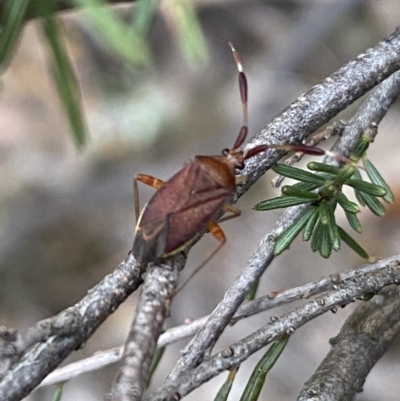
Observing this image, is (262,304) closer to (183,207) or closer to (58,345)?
(183,207)

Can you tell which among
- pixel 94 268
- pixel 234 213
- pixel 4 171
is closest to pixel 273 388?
pixel 94 268

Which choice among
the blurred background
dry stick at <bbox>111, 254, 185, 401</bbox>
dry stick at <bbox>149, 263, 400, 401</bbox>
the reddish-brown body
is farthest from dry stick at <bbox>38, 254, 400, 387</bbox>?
the blurred background

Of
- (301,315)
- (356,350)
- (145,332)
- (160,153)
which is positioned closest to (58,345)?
(145,332)

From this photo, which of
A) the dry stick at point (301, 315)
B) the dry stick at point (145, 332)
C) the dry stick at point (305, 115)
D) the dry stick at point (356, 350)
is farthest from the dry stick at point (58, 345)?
the dry stick at point (356, 350)

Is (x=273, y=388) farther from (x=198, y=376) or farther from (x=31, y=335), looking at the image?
(x=31, y=335)

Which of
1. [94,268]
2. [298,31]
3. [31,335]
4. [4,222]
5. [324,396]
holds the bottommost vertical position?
[324,396]

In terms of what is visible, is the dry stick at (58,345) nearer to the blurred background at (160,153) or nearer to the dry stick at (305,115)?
the dry stick at (305,115)

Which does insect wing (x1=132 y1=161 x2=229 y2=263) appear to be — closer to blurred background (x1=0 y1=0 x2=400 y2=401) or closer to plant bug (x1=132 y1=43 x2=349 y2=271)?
plant bug (x1=132 y1=43 x2=349 y2=271)

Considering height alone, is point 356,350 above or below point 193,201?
below
